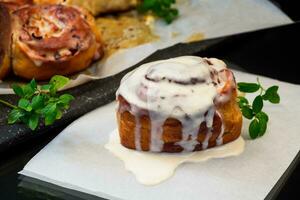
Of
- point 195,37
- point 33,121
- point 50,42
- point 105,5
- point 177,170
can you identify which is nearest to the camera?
point 177,170

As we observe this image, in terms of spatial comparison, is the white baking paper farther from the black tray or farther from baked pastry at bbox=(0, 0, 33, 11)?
baked pastry at bbox=(0, 0, 33, 11)

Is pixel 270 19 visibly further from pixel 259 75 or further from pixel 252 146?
pixel 252 146

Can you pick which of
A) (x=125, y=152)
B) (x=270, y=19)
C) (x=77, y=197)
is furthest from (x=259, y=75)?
(x=77, y=197)

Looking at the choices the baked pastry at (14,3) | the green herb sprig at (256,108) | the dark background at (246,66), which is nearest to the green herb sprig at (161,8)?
the dark background at (246,66)

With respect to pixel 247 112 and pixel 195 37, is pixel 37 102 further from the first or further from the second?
pixel 195 37

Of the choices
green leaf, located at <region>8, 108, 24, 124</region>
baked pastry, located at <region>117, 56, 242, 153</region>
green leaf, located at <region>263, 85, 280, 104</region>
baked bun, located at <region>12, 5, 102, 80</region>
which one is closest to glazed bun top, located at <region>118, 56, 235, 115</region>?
baked pastry, located at <region>117, 56, 242, 153</region>

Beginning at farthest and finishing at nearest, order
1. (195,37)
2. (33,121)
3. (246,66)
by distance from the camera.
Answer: (195,37), (246,66), (33,121)

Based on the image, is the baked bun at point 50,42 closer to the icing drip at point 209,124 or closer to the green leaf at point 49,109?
the green leaf at point 49,109

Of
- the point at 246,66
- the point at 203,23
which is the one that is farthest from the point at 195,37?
the point at 246,66
